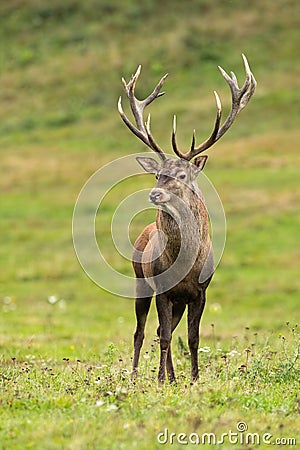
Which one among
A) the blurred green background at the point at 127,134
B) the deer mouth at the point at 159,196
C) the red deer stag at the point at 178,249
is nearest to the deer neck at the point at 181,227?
the red deer stag at the point at 178,249

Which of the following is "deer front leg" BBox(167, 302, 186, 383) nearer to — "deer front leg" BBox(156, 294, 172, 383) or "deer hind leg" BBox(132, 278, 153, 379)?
"deer front leg" BBox(156, 294, 172, 383)

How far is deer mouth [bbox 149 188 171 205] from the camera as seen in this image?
374 inches

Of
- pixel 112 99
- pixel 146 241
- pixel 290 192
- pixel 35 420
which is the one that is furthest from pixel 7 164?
pixel 35 420

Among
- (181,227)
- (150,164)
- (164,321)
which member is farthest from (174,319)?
(150,164)

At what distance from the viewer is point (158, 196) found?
31.2 ft

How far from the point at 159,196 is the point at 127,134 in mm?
31133

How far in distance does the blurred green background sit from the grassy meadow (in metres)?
0.09

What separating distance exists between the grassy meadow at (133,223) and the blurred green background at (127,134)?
90 mm

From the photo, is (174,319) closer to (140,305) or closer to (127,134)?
(140,305)

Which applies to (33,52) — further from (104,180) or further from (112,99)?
(104,180)

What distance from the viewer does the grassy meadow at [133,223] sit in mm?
7574

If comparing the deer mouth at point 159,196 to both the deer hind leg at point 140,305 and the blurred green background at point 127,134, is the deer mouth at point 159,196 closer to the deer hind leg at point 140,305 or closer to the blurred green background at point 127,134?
the deer hind leg at point 140,305

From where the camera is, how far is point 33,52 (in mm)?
50688

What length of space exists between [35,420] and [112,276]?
16.5 meters
